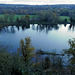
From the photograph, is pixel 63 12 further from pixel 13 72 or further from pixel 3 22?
pixel 13 72

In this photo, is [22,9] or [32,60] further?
[22,9]

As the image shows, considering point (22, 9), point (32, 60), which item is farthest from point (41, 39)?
point (22, 9)

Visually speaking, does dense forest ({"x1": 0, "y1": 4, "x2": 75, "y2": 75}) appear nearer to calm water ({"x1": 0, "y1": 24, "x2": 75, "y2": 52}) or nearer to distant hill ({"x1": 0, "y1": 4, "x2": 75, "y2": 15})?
calm water ({"x1": 0, "y1": 24, "x2": 75, "y2": 52})

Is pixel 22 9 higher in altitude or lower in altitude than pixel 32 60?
higher

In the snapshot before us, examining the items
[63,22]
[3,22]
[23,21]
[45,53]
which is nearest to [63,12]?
[63,22]

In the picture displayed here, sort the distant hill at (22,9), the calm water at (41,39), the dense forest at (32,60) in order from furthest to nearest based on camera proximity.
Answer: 1. the distant hill at (22,9)
2. the calm water at (41,39)
3. the dense forest at (32,60)

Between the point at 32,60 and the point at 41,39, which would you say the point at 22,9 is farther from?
the point at 32,60

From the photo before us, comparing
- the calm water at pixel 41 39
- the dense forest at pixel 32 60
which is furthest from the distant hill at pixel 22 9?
the calm water at pixel 41 39

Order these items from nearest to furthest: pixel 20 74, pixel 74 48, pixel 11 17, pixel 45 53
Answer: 1. pixel 20 74
2. pixel 74 48
3. pixel 45 53
4. pixel 11 17

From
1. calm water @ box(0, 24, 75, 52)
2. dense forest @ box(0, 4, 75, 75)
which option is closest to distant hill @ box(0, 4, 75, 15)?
dense forest @ box(0, 4, 75, 75)

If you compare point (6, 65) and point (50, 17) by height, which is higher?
point (6, 65)

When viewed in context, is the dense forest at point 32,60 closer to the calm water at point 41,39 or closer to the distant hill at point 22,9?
the calm water at point 41,39
